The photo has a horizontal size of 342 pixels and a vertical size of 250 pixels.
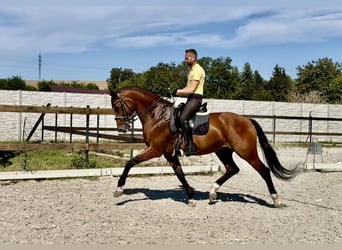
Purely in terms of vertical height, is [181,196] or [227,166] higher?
[227,166]

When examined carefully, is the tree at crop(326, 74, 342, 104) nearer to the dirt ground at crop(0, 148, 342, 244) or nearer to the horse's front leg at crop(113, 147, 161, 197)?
the dirt ground at crop(0, 148, 342, 244)

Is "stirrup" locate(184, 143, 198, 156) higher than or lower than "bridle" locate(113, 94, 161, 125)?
lower

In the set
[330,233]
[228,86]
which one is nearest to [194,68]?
[330,233]

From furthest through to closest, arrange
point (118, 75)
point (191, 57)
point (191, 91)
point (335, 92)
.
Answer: point (118, 75) < point (335, 92) < point (191, 57) < point (191, 91)

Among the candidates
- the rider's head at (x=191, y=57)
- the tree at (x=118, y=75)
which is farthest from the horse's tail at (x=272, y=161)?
the tree at (x=118, y=75)

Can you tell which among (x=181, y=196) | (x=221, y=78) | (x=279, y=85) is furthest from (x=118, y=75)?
(x=181, y=196)

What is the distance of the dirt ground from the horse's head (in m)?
1.27

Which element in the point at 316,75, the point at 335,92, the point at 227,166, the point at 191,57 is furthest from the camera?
the point at 316,75

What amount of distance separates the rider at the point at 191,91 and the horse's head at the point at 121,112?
2.98 ft

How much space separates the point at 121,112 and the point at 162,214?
201 centimetres

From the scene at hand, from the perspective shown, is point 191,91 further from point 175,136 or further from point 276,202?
point 276,202

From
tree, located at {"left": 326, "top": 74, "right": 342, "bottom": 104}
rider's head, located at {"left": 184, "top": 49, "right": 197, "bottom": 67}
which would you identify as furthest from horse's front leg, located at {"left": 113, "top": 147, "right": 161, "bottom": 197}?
tree, located at {"left": 326, "top": 74, "right": 342, "bottom": 104}

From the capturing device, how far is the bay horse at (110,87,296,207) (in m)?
7.34

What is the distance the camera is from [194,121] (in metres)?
7.33
